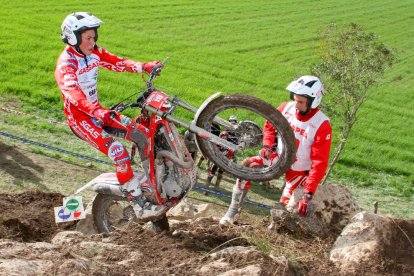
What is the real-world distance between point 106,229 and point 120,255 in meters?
1.86

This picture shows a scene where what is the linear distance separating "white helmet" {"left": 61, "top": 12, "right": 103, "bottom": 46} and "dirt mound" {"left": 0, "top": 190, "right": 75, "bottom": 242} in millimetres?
2801

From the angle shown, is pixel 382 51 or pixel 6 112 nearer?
pixel 382 51

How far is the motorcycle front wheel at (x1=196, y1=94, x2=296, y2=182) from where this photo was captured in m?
7.06

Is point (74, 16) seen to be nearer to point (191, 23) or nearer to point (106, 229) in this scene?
point (106, 229)

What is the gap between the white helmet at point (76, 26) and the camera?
7.80 metres

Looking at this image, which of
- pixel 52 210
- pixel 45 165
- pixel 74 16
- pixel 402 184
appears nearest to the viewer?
pixel 74 16

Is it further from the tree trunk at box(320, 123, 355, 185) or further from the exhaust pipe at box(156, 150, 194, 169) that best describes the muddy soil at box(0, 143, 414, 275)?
the tree trunk at box(320, 123, 355, 185)

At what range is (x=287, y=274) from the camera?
639 cm

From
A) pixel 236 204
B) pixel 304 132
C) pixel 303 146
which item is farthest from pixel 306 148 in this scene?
pixel 236 204

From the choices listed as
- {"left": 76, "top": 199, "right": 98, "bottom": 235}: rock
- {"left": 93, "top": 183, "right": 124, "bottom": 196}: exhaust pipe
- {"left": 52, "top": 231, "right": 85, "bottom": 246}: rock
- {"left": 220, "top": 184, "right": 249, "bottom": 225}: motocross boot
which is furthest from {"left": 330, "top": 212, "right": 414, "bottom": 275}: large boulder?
{"left": 76, "top": 199, "right": 98, "bottom": 235}: rock

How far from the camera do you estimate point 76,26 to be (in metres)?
7.79

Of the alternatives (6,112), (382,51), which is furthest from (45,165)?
(382,51)

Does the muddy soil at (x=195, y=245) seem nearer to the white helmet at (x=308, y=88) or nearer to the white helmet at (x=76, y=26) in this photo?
the white helmet at (x=308, y=88)

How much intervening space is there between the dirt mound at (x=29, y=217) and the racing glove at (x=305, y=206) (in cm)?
370
